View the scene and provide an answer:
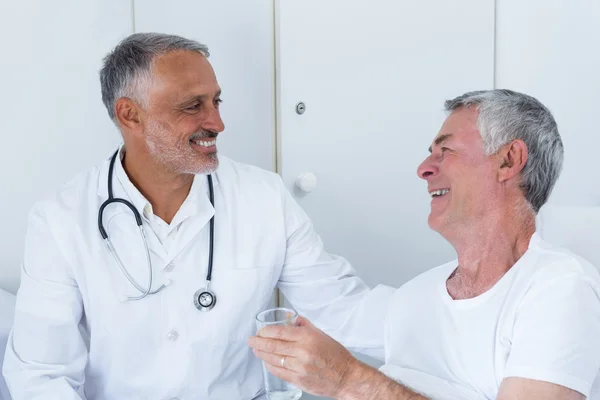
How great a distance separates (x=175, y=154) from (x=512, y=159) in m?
0.78

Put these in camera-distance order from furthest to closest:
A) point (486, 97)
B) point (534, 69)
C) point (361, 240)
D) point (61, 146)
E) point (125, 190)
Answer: point (534, 69), point (361, 240), point (61, 146), point (125, 190), point (486, 97)

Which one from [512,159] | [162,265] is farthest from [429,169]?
[162,265]

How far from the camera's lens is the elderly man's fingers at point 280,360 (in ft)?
3.80

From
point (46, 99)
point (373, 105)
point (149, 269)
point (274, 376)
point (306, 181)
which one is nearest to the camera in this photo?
point (274, 376)

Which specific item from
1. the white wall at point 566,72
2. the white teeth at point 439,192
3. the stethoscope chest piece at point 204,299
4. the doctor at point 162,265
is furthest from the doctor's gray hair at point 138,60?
the white wall at point 566,72

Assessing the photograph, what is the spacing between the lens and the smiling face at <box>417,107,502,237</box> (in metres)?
1.36

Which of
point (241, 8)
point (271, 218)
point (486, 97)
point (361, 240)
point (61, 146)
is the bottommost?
point (361, 240)

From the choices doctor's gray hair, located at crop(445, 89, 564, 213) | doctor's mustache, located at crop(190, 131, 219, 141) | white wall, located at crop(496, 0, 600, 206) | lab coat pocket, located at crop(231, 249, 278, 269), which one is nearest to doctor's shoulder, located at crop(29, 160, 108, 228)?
doctor's mustache, located at crop(190, 131, 219, 141)

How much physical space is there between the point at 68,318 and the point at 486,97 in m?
1.02

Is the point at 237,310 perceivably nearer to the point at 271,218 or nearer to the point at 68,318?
the point at 271,218

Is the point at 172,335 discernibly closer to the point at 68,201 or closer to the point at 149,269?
the point at 149,269

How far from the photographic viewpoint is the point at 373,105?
2.38 m

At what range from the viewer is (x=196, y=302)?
1.64 m

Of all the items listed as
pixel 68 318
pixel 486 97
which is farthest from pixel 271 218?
pixel 486 97
